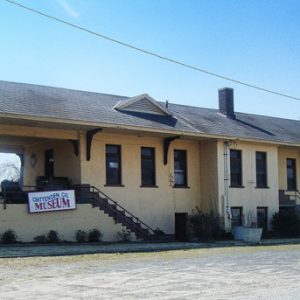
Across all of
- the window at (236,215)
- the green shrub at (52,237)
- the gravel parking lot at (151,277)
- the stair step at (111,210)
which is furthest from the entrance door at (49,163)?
the gravel parking lot at (151,277)

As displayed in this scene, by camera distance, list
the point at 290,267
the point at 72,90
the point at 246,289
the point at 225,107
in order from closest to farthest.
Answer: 1. the point at 246,289
2. the point at 290,267
3. the point at 72,90
4. the point at 225,107

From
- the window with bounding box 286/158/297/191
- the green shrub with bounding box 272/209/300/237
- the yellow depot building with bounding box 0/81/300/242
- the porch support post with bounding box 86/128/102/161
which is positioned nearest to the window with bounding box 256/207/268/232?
the yellow depot building with bounding box 0/81/300/242

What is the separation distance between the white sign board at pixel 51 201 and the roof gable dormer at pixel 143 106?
6.64 m

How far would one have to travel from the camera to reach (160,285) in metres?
12.1

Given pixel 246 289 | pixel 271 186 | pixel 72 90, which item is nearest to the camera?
pixel 246 289

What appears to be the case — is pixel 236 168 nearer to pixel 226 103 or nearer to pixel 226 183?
pixel 226 183

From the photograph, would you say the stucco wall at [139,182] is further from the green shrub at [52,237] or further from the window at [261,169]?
the window at [261,169]

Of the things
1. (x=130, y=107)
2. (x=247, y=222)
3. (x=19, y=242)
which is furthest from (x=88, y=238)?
(x=247, y=222)

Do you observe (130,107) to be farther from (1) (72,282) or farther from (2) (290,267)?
(1) (72,282)

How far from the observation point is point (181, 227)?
30453 millimetres

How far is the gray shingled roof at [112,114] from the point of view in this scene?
26.2 meters

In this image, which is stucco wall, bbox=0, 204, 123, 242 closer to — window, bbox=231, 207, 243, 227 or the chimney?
window, bbox=231, 207, 243, 227

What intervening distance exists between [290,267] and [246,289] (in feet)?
16.0

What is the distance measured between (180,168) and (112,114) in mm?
5774
